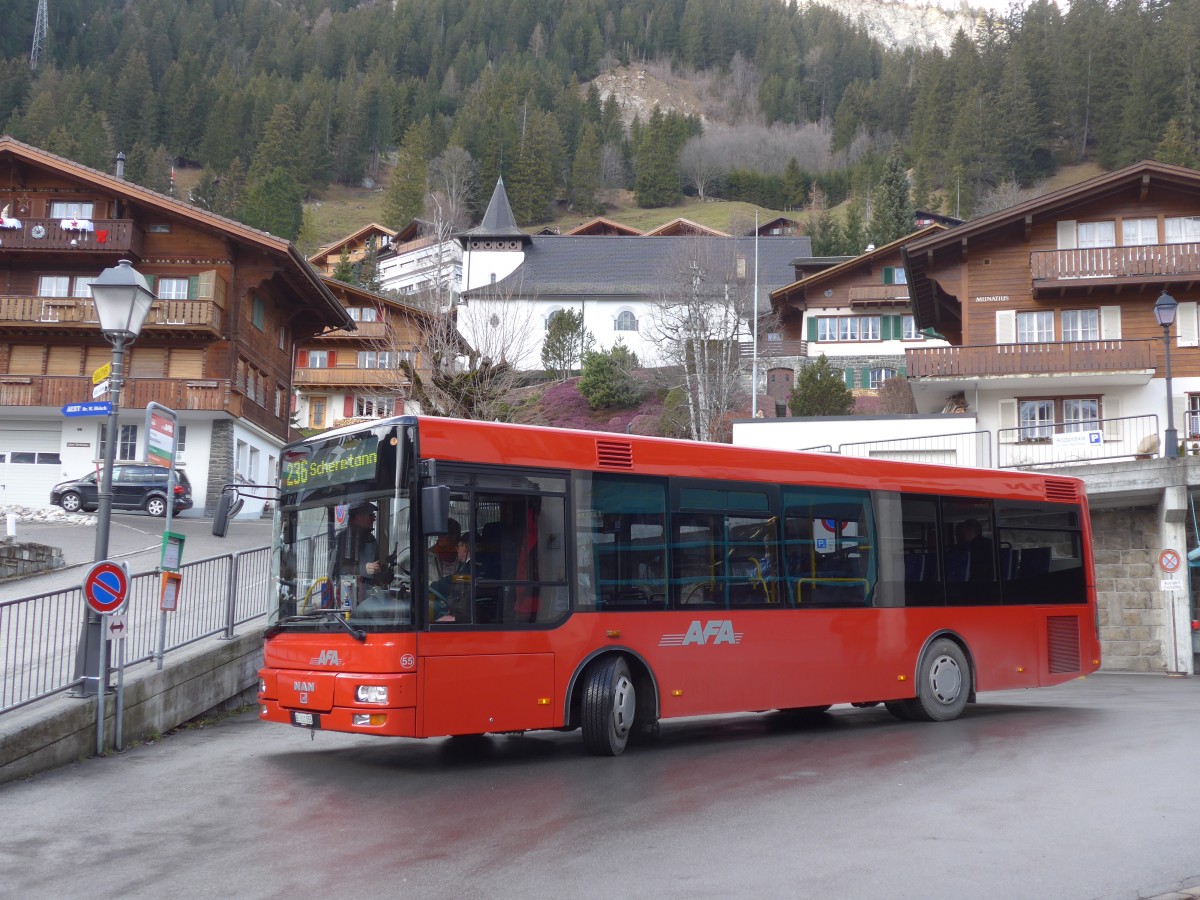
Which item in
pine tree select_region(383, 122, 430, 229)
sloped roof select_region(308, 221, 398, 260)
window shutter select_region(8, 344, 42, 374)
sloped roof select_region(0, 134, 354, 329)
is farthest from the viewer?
pine tree select_region(383, 122, 430, 229)

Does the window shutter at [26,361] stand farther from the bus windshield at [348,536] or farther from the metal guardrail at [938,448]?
the bus windshield at [348,536]

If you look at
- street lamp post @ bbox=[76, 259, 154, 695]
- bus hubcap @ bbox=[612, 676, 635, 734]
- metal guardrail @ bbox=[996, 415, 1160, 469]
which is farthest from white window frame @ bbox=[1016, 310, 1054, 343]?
street lamp post @ bbox=[76, 259, 154, 695]

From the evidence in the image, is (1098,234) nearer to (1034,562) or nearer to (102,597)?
(1034,562)

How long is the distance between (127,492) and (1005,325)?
2853 cm

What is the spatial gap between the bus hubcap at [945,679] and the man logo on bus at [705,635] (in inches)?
130

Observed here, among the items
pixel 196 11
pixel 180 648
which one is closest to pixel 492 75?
pixel 196 11

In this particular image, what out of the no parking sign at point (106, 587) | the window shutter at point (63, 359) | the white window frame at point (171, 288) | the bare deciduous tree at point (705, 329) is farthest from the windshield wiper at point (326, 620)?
the bare deciduous tree at point (705, 329)

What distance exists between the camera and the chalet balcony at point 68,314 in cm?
3944

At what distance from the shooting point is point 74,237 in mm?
40438

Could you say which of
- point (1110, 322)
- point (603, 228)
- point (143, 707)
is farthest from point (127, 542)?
point (603, 228)

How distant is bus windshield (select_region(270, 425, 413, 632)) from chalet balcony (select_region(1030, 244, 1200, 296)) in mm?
33264

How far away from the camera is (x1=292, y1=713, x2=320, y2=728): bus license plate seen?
10094mm

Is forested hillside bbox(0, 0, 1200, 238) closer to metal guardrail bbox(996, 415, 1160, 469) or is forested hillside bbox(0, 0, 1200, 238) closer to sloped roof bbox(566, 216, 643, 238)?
sloped roof bbox(566, 216, 643, 238)

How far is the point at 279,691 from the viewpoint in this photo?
10.5 metres
